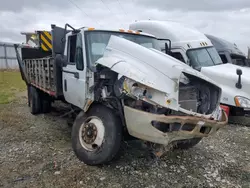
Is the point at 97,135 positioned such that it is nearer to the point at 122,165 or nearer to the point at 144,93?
the point at 122,165

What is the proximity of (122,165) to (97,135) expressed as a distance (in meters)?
0.68

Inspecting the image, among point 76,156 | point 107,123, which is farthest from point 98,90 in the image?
point 76,156

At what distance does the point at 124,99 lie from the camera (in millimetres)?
3846

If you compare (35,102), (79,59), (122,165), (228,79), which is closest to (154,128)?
(122,165)

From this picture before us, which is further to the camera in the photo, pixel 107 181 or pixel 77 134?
pixel 77 134

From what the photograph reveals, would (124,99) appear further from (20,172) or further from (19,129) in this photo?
(19,129)

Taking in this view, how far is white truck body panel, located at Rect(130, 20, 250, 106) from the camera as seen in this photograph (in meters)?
6.83

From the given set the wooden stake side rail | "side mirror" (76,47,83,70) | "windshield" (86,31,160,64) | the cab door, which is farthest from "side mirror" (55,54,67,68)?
"windshield" (86,31,160,64)

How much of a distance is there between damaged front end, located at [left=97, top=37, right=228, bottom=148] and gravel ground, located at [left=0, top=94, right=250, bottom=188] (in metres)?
0.77

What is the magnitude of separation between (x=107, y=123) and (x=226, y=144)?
306cm

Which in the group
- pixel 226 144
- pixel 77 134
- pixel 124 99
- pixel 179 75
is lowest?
pixel 226 144

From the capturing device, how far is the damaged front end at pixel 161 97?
3471mm

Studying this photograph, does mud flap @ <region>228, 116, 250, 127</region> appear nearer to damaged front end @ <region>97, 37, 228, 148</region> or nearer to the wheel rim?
damaged front end @ <region>97, 37, 228, 148</region>

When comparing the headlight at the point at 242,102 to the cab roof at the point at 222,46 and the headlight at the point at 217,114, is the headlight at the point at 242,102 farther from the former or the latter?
the cab roof at the point at 222,46
